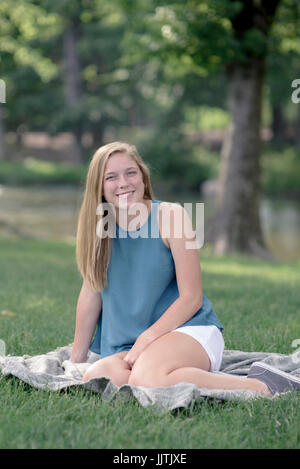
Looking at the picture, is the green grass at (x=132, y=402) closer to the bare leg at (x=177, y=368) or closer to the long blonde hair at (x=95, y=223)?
the bare leg at (x=177, y=368)

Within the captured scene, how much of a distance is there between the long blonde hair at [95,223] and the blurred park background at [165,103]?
0.73m

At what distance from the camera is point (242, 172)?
1084 cm

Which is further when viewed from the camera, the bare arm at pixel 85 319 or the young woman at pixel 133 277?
the bare arm at pixel 85 319

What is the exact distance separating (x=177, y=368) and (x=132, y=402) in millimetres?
306

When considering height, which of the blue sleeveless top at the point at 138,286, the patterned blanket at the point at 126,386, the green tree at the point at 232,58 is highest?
the green tree at the point at 232,58

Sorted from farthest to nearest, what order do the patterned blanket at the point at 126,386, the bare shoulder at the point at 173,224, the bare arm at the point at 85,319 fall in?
the bare arm at the point at 85,319, the bare shoulder at the point at 173,224, the patterned blanket at the point at 126,386

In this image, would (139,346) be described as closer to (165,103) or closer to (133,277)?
(133,277)

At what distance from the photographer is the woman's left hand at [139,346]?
10.2ft

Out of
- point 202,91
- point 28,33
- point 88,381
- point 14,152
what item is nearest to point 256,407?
point 88,381

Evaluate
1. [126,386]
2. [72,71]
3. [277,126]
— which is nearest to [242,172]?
[126,386]

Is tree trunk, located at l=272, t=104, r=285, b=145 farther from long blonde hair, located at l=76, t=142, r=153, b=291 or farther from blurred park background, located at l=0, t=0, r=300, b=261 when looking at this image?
long blonde hair, located at l=76, t=142, r=153, b=291

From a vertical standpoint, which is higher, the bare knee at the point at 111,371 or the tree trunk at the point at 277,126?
the tree trunk at the point at 277,126

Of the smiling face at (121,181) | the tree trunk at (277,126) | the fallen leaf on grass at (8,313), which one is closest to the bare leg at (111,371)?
the smiling face at (121,181)

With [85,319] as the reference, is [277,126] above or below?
above
